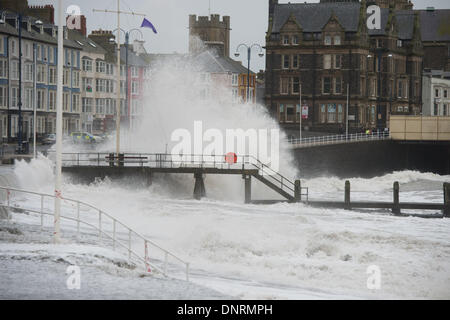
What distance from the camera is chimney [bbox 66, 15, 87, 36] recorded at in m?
90.0

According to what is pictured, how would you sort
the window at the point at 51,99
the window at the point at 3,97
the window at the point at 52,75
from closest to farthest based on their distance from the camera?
the window at the point at 3,97 < the window at the point at 51,99 < the window at the point at 52,75

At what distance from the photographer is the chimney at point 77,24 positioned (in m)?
90.0

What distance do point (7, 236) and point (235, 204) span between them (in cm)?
2280

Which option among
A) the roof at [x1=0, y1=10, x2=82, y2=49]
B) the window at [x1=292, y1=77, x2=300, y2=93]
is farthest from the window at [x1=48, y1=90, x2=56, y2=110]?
the window at [x1=292, y1=77, x2=300, y2=93]

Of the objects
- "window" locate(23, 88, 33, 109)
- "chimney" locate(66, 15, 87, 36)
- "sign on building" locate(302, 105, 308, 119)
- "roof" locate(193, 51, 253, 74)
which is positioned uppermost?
"chimney" locate(66, 15, 87, 36)

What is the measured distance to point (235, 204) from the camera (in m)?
45.2

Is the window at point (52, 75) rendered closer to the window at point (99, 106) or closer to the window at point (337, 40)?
the window at point (99, 106)

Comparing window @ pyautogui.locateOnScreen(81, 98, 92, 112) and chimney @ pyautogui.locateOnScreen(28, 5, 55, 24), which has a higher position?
chimney @ pyautogui.locateOnScreen(28, 5, 55, 24)

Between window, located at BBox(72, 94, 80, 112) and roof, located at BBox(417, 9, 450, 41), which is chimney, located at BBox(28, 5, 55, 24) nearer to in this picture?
window, located at BBox(72, 94, 80, 112)

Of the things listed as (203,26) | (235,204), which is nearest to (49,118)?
(235,204)

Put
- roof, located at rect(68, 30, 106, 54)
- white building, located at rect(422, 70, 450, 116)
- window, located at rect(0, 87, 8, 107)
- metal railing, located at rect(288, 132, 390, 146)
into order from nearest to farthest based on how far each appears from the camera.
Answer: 1. metal railing, located at rect(288, 132, 390, 146)
2. window, located at rect(0, 87, 8, 107)
3. roof, located at rect(68, 30, 106, 54)
4. white building, located at rect(422, 70, 450, 116)

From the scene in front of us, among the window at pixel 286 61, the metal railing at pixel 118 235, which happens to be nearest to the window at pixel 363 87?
the window at pixel 286 61

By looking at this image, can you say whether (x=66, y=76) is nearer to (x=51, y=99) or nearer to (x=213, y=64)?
(x=51, y=99)

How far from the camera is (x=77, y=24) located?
91.1 metres
